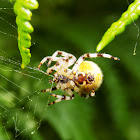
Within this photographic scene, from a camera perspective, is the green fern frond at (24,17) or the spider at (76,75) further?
the spider at (76,75)

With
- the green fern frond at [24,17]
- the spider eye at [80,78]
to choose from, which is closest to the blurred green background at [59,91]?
the spider eye at [80,78]

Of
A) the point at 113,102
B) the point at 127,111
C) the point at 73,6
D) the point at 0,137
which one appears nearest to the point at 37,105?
the point at 0,137

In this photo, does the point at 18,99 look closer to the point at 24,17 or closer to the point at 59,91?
the point at 59,91

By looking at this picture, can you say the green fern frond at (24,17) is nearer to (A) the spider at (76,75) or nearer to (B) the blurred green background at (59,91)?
(A) the spider at (76,75)

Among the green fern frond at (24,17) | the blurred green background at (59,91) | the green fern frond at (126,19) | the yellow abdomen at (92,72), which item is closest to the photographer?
the green fern frond at (24,17)

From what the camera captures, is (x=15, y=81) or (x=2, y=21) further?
(x=2, y=21)

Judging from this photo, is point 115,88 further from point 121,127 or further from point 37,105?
point 37,105

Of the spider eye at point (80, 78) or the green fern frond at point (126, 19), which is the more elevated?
the green fern frond at point (126, 19)
